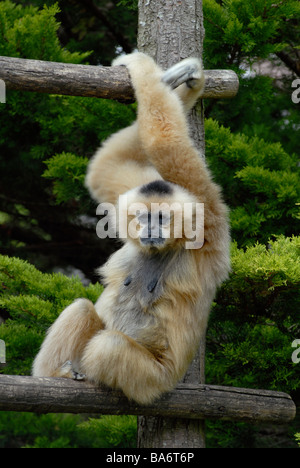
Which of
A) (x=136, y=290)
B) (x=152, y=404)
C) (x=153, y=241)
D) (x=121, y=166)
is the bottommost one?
(x=152, y=404)

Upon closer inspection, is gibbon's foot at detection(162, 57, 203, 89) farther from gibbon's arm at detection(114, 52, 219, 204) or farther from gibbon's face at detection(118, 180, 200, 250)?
gibbon's face at detection(118, 180, 200, 250)

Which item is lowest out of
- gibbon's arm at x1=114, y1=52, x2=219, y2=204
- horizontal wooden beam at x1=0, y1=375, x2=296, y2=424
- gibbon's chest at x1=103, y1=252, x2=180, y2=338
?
horizontal wooden beam at x1=0, y1=375, x2=296, y2=424

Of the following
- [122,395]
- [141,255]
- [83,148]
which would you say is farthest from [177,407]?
[83,148]

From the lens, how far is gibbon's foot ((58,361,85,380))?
4.67 meters

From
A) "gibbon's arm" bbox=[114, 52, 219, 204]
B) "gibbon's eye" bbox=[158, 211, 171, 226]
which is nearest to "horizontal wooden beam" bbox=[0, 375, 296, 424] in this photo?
"gibbon's eye" bbox=[158, 211, 171, 226]

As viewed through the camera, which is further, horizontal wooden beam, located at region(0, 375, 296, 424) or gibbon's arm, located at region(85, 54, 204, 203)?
gibbon's arm, located at region(85, 54, 204, 203)

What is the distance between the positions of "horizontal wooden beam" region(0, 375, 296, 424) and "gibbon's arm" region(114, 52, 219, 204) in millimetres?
1399

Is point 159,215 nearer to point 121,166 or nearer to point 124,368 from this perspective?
point 121,166

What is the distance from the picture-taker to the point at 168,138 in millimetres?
4664

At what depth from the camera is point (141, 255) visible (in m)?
5.04

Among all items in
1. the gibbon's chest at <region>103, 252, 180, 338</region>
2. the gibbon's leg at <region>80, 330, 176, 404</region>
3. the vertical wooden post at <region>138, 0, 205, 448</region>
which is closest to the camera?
the gibbon's leg at <region>80, 330, 176, 404</region>

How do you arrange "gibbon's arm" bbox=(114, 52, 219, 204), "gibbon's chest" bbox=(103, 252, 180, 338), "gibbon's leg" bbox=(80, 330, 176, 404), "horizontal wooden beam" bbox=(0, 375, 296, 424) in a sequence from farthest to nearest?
"gibbon's chest" bbox=(103, 252, 180, 338) → "gibbon's arm" bbox=(114, 52, 219, 204) → "gibbon's leg" bbox=(80, 330, 176, 404) → "horizontal wooden beam" bbox=(0, 375, 296, 424)

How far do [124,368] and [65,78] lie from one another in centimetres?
205

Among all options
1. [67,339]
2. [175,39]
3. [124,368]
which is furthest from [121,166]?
[124,368]
